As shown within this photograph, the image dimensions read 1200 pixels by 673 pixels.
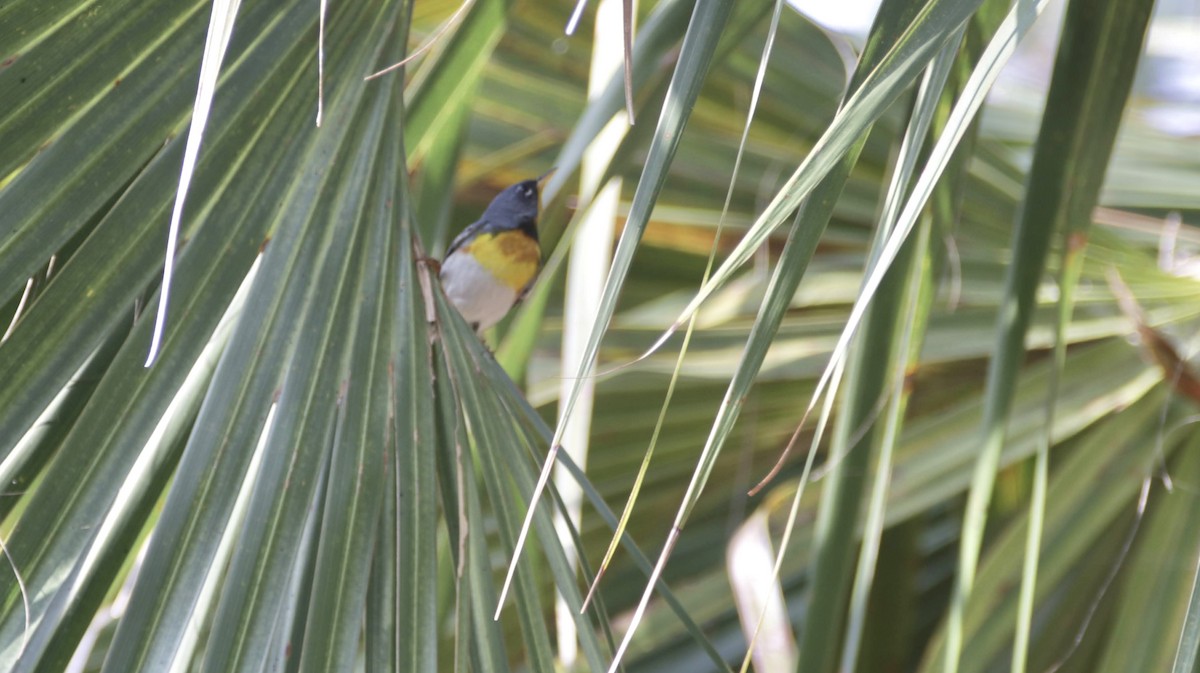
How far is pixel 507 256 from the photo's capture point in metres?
2.61

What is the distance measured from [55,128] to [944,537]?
5.76ft

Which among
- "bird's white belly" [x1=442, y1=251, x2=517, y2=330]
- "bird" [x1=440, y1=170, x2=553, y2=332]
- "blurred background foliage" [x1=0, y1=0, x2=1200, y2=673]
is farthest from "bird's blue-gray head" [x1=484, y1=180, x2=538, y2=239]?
"blurred background foliage" [x1=0, y1=0, x2=1200, y2=673]

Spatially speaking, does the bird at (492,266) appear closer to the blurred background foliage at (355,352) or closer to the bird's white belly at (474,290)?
the bird's white belly at (474,290)

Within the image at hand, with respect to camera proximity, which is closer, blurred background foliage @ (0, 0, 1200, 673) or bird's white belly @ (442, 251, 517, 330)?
blurred background foliage @ (0, 0, 1200, 673)

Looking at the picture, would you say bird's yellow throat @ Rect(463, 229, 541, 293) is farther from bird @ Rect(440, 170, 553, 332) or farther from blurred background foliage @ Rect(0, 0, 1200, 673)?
blurred background foliage @ Rect(0, 0, 1200, 673)

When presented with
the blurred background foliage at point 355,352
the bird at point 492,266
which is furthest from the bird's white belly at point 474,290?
the blurred background foliage at point 355,352

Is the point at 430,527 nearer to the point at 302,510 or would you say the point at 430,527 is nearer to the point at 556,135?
the point at 302,510

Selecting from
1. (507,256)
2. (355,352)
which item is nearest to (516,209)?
(507,256)

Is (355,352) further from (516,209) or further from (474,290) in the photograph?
(516,209)

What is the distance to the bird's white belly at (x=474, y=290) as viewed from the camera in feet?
8.47

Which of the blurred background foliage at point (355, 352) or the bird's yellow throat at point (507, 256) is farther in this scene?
the bird's yellow throat at point (507, 256)

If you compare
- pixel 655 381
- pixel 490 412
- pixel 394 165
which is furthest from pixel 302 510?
pixel 655 381

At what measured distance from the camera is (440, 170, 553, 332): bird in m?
2.58

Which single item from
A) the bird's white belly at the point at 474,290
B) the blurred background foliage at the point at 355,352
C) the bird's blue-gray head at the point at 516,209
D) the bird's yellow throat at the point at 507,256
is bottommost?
the blurred background foliage at the point at 355,352
